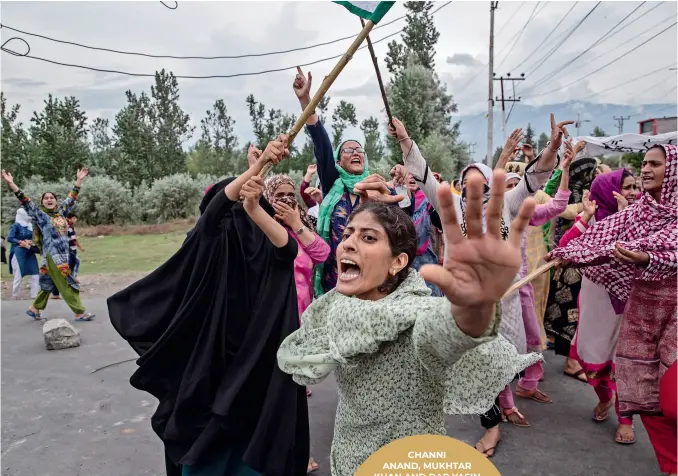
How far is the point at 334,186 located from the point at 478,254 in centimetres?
285

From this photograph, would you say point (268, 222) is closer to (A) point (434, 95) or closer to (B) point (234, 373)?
(B) point (234, 373)

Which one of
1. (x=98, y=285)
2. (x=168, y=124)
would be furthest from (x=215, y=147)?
(x=98, y=285)

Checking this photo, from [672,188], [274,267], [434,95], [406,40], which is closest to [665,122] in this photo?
[434,95]

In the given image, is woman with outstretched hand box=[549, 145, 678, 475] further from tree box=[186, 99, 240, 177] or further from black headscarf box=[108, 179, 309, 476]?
tree box=[186, 99, 240, 177]

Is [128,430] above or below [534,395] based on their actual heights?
above

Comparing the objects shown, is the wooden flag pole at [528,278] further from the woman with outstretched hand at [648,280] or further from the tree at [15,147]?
the tree at [15,147]

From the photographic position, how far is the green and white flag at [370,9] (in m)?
1.96

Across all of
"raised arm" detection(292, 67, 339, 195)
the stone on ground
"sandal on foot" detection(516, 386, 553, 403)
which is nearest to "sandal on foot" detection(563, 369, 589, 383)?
"sandal on foot" detection(516, 386, 553, 403)

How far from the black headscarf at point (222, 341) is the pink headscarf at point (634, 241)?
1.93 m

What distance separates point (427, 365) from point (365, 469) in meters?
0.32

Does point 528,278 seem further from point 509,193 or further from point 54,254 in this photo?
point 54,254

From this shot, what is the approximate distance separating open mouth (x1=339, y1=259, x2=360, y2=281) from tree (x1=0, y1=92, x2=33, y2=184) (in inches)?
1101

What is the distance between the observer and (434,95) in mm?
36156

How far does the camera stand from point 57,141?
27.5 metres
